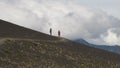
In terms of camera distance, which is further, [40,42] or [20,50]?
[40,42]

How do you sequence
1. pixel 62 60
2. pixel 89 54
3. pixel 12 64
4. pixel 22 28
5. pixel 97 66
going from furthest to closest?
1. pixel 22 28
2. pixel 89 54
3. pixel 97 66
4. pixel 62 60
5. pixel 12 64

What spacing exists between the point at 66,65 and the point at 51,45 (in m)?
9.79

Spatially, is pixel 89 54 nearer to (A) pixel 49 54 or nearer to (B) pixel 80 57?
(B) pixel 80 57

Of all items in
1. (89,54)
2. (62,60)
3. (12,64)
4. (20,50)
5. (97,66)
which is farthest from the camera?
(89,54)

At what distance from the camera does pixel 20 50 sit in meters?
62.1

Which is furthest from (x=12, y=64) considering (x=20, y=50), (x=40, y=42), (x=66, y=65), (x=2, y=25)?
(x=2, y=25)

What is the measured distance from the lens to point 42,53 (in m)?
65.8

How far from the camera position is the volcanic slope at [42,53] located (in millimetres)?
58281

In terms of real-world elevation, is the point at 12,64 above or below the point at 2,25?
below

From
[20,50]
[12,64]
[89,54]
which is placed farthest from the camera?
[89,54]

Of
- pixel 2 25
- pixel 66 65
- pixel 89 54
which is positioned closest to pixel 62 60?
pixel 66 65

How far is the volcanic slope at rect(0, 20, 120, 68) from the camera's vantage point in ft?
191

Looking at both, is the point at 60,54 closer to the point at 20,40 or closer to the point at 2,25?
the point at 20,40

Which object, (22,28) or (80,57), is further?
(22,28)
